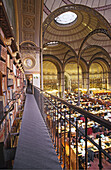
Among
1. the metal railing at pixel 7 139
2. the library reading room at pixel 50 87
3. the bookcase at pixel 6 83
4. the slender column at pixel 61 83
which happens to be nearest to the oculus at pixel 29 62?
the library reading room at pixel 50 87

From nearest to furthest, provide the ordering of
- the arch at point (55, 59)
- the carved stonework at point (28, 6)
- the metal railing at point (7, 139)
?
1. the metal railing at point (7, 139)
2. the carved stonework at point (28, 6)
3. the arch at point (55, 59)

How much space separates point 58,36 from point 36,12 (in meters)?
8.63

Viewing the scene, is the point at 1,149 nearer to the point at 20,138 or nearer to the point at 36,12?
the point at 20,138

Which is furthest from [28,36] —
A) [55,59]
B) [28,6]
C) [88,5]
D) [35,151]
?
[55,59]

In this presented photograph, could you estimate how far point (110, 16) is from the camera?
38.5ft

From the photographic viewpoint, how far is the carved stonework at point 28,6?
9250mm

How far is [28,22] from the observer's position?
34.3ft

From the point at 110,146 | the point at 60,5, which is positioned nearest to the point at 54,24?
the point at 60,5

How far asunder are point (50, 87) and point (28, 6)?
20.0 meters

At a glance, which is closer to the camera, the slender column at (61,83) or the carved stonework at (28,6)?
the carved stonework at (28,6)

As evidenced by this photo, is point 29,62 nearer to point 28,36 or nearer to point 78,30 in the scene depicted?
point 28,36

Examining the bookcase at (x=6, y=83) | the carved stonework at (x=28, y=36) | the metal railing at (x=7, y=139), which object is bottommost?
the metal railing at (x=7, y=139)

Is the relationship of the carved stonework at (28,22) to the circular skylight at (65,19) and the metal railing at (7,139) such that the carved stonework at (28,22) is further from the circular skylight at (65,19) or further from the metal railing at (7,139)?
the metal railing at (7,139)

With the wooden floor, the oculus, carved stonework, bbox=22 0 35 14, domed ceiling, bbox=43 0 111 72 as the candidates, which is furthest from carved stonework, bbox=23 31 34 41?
the wooden floor
